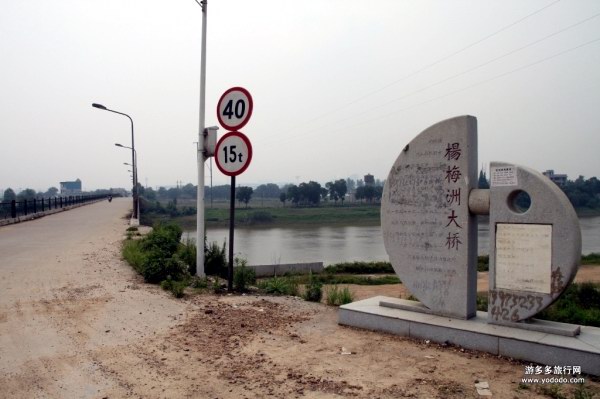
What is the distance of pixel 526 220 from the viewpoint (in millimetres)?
4316

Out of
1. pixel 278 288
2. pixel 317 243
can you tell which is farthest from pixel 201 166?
pixel 317 243

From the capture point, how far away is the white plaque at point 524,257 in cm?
419

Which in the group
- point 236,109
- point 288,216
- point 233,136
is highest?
point 236,109

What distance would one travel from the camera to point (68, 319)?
17.4 feet

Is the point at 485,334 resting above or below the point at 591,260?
above

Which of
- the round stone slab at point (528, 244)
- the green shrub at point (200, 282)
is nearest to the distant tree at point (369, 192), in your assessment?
the green shrub at point (200, 282)

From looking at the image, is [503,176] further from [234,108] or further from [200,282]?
[200,282]

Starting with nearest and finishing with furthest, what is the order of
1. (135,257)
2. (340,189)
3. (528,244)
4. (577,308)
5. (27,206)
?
1. (528,244)
2. (577,308)
3. (135,257)
4. (27,206)
5. (340,189)

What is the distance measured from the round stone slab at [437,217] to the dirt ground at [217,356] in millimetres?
700

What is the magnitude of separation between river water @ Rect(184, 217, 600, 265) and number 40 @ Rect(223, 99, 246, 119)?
62.0 ft

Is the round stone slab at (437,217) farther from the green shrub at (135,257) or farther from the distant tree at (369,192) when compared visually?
the distant tree at (369,192)

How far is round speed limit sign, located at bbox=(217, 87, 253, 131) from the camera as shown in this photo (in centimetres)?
680

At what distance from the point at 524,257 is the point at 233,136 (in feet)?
14.0

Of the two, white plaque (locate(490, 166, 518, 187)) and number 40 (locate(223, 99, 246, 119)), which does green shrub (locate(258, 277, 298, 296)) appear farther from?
white plaque (locate(490, 166, 518, 187))
